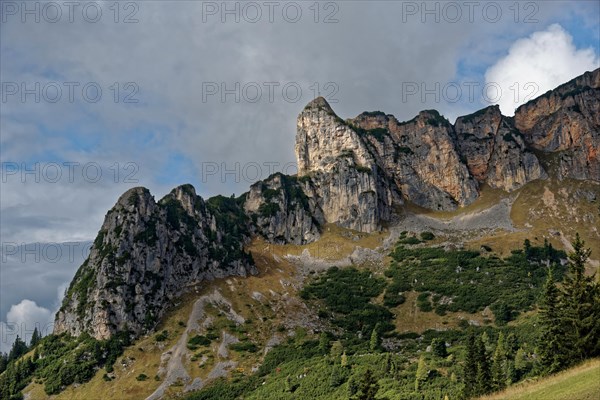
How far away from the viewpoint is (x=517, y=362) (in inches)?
3393

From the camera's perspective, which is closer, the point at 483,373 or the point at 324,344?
the point at 483,373

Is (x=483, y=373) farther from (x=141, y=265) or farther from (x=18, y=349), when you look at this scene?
(x=18, y=349)

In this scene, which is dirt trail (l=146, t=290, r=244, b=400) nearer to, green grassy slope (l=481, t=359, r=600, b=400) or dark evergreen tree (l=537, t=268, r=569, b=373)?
dark evergreen tree (l=537, t=268, r=569, b=373)

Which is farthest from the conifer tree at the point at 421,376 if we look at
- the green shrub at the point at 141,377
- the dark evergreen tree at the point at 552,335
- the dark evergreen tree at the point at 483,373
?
the green shrub at the point at 141,377

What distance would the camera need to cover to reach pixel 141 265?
16750 centimetres

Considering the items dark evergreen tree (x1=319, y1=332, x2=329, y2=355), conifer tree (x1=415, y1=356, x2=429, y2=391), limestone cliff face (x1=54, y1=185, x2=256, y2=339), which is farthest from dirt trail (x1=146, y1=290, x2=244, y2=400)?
conifer tree (x1=415, y1=356, x2=429, y2=391)

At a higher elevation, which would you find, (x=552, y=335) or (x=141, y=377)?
(x=552, y=335)

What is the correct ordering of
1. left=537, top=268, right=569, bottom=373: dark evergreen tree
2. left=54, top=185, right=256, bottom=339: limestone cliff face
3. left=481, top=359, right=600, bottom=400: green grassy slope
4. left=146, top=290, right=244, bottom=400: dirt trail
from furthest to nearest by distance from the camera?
left=54, top=185, right=256, bottom=339: limestone cliff face
left=146, top=290, right=244, bottom=400: dirt trail
left=537, top=268, right=569, bottom=373: dark evergreen tree
left=481, top=359, right=600, bottom=400: green grassy slope

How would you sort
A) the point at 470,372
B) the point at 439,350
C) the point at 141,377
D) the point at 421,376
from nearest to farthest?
1. the point at 470,372
2. the point at 421,376
3. the point at 439,350
4. the point at 141,377

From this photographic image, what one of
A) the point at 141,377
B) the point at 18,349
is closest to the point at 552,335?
the point at 141,377

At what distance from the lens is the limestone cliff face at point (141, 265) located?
154 m

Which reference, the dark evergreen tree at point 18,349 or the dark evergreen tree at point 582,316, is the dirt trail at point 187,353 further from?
the dark evergreen tree at point 582,316

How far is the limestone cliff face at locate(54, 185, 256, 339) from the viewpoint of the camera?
154125 millimetres

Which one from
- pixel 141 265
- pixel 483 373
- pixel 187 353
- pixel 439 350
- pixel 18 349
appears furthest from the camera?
pixel 18 349
